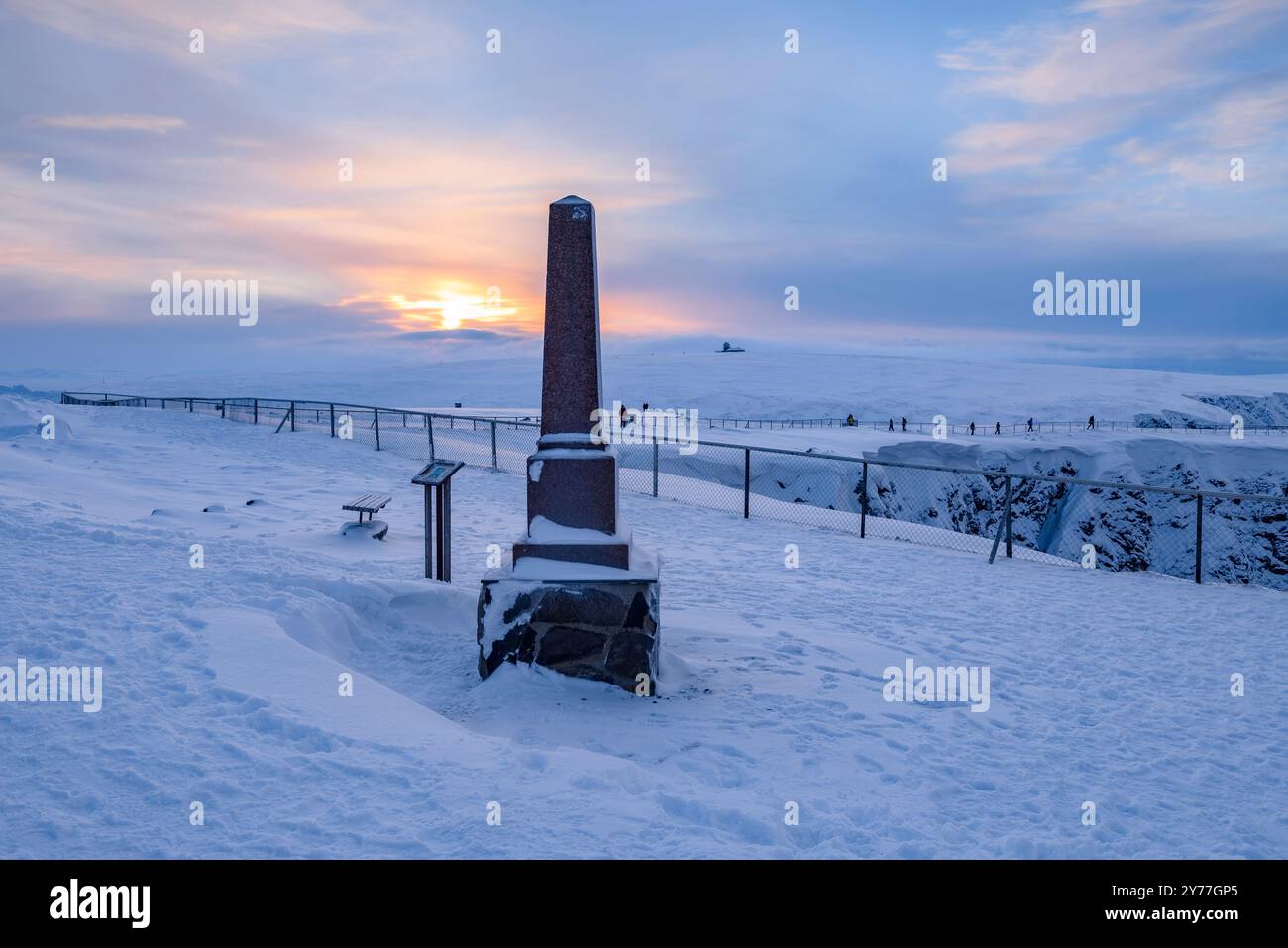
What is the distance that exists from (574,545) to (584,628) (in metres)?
0.65

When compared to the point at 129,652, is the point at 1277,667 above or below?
below

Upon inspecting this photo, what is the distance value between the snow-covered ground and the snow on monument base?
0.20 metres

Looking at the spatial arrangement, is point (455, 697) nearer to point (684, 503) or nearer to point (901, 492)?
point (684, 503)

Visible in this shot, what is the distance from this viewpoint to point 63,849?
133 inches

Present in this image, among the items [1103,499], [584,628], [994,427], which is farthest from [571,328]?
[994,427]

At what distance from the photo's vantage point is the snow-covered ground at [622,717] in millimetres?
3889

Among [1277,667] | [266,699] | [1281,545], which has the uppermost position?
[266,699]

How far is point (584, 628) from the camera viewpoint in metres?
6.48

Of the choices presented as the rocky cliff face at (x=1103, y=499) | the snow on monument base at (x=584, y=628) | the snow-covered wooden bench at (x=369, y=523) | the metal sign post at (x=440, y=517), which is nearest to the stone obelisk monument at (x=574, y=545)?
the snow on monument base at (x=584, y=628)

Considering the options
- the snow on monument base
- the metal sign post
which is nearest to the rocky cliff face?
the metal sign post

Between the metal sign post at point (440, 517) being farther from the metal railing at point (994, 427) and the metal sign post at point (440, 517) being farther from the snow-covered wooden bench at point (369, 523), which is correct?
the metal railing at point (994, 427)

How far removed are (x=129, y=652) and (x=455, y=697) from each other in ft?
6.93

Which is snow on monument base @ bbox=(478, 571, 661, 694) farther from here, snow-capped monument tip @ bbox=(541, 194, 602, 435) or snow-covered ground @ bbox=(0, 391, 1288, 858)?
snow-capped monument tip @ bbox=(541, 194, 602, 435)
